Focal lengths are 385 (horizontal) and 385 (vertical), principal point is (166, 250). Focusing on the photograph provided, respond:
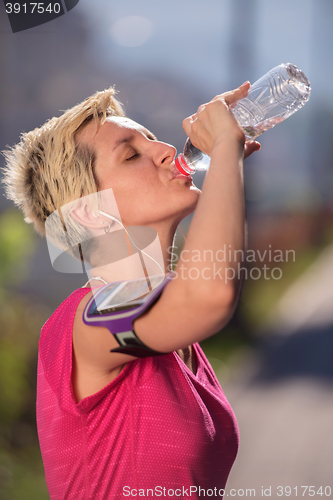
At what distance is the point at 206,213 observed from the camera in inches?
21.3

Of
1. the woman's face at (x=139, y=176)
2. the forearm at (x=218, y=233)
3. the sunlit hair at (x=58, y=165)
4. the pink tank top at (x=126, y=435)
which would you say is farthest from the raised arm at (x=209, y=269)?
the sunlit hair at (x=58, y=165)

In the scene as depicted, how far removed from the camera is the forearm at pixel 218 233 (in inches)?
20.2

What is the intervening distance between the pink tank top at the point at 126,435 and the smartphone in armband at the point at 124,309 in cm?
14

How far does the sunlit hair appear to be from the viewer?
92 cm

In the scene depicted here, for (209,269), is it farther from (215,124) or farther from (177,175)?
(177,175)

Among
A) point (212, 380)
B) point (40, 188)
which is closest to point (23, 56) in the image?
point (40, 188)

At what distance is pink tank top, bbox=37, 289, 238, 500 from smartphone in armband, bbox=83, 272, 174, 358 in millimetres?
144

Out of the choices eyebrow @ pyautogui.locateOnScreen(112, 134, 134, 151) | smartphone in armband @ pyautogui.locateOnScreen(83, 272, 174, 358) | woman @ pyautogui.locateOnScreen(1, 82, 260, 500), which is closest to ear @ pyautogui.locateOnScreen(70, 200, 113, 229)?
woman @ pyautogui.locateOnScreen(1, 82, 260, 500)

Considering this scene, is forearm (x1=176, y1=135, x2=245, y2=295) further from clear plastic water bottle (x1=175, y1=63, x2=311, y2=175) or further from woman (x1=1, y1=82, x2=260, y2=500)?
clear plastic water bottle (x1=175, y1=63, x2=311, y2=175)

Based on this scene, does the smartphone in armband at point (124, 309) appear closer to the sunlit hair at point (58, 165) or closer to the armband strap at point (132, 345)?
the armband strap at point (132, 345)

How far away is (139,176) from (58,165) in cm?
21

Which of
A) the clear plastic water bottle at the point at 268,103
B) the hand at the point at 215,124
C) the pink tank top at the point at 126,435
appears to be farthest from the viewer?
the clear plastic water bottle at the point at 268,103

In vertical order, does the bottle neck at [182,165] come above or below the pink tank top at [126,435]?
above

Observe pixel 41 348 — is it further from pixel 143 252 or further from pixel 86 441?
pixel 143 252
